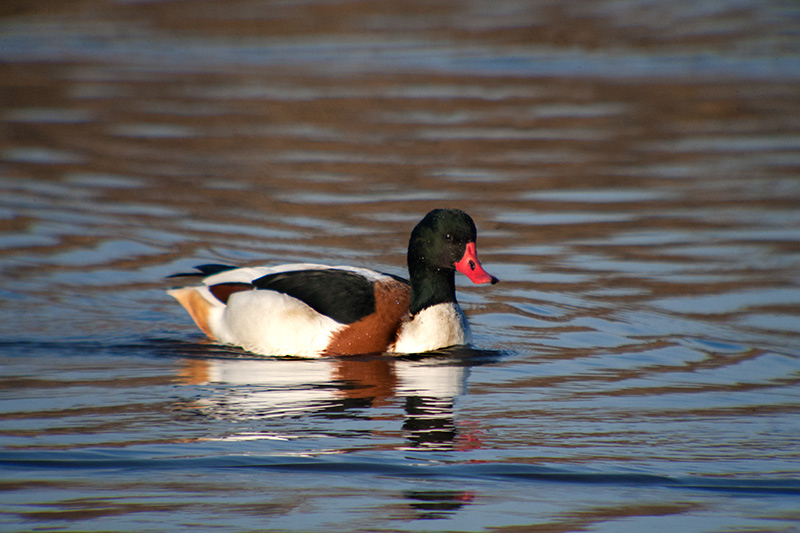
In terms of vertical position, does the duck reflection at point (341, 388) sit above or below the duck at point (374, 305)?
below

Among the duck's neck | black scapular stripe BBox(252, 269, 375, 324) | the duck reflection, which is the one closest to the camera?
the duck reflection

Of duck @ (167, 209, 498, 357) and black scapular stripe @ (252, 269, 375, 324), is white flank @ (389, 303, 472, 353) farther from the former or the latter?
black scapular stripe @ (252, 269, 375, 324)

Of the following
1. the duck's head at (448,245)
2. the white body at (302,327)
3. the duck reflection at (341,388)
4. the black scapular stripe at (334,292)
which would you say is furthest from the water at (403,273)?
the duck's head at (448,245)

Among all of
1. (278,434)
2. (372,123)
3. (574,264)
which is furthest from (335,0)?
(278,434)

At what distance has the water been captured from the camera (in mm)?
5609

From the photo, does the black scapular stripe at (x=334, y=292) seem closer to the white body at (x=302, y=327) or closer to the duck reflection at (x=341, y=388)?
the white body at (x=302, y=327)

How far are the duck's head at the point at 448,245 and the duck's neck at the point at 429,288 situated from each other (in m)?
0.03

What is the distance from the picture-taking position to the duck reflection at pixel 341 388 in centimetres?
671

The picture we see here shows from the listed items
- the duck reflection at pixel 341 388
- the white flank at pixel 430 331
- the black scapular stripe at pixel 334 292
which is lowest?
the duck reflection at pixel 341 388

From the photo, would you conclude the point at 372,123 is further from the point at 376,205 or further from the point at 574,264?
the point at 574,264

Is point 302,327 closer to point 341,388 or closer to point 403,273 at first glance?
point 341,388

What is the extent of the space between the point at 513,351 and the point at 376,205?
15.5 ft

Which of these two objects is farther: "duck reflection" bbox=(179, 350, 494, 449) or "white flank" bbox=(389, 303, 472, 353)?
"white flank" bbox=(389, 303, 472, 353)

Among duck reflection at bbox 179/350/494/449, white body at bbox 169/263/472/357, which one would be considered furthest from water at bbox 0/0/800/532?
white body at bbox 169/263/472/357
